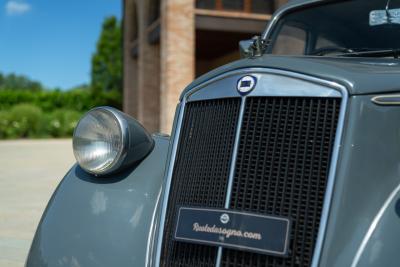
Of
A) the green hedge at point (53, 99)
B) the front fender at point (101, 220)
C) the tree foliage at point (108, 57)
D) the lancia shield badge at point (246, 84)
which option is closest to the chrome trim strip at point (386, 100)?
the lancia shield badge at point (246, 84)

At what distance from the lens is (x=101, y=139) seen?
240 cm

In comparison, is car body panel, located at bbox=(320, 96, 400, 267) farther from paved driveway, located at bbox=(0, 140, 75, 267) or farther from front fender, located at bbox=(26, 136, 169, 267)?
paved driveway, located at bbox=(0, 140, 75, 267)

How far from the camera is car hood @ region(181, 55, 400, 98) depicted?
1.87m

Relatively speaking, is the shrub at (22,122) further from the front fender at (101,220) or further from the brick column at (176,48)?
the front fender at (101,220)

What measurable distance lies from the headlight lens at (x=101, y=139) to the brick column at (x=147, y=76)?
18.3 meters

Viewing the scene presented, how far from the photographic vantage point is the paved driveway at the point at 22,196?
15.4 feet

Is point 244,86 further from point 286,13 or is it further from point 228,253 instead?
point 286,13

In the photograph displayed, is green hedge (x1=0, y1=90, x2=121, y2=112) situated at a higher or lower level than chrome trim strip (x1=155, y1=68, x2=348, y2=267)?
higher

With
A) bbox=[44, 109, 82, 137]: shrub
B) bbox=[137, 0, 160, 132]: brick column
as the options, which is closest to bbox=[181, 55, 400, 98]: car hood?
bbox=[137, 0, 160, 132]: brick column

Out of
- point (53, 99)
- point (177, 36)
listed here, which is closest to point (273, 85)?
point (177, 36)

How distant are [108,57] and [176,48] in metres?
34.9

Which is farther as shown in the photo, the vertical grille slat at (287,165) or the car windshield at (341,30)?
the car windshield at (341,30)

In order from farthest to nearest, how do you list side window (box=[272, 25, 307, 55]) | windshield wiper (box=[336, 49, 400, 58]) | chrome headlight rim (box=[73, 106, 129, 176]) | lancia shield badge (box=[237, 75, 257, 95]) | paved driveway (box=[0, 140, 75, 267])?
paved driveway (box=[0, 140, 75, 267]) → side window (box=[272, 25, 307, 55]) → windshield wiper (box=[336, 49, 400, 58]) → chrome headlight rim (box=[73, 106, 129, 176]) → lancia shield badge (box=[237, 75, 257, 95])

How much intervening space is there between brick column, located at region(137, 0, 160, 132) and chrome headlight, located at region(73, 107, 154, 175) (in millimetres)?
18319
